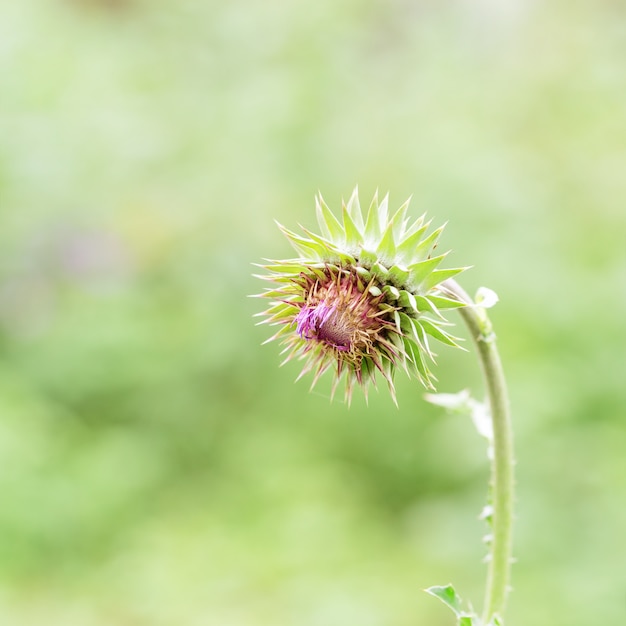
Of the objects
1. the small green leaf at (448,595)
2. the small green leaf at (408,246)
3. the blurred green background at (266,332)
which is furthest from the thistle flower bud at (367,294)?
the blurred green background at (266,332)

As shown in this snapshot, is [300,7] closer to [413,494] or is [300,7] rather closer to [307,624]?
[413,494]

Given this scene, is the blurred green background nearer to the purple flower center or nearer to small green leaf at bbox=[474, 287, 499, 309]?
small green leaf at bbox=[474, 287, 499, 309]

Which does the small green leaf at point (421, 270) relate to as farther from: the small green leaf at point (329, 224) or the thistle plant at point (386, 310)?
the small green leaf at point (329, 224)

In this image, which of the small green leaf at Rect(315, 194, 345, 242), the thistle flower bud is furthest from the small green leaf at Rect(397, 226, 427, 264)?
the small green leaf at Rect(315, 194, 345, 242)

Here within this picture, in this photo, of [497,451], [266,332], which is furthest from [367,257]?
[266,332]

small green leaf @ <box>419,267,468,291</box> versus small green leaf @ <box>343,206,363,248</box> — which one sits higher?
small green leaf @ <box>343,206,363,248</box>

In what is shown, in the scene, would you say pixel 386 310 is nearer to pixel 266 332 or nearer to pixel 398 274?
pixel 398 274

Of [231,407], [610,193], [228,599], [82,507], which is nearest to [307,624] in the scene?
[228,599]
